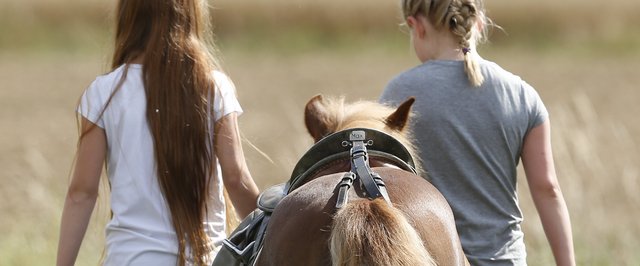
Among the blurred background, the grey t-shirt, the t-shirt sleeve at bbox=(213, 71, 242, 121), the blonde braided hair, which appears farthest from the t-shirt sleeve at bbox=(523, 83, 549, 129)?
the t-shirt sleeve at bbox=(213, 71, 242, 121)

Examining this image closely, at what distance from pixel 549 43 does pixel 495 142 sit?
94.3ft

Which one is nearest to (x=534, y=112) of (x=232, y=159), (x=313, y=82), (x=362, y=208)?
(x=232, y=159)

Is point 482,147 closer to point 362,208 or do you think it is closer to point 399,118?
point 399,118

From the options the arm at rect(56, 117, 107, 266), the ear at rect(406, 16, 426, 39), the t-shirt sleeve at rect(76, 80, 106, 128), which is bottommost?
the arm at rect(56, 117, 107, 266)

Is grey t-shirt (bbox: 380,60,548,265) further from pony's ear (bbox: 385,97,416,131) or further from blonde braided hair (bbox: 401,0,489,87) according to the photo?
pony's ear (bbox: 385,97,416,131)

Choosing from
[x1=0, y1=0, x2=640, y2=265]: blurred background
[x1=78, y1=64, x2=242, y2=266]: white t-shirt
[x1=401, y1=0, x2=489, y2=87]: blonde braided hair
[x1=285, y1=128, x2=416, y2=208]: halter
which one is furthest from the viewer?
[x1=0, y1=0, x2=640, y2=265]: blurred background

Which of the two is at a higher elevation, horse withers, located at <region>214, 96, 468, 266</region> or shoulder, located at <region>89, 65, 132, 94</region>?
shoulder, located at <region>89, 65, 132, 94</region>

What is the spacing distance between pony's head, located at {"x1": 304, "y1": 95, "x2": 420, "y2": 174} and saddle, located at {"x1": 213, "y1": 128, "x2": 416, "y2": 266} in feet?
0.39

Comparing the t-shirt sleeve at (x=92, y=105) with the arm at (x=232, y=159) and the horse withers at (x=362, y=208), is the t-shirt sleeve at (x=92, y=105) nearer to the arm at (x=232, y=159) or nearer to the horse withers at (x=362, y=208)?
the arm at (x=232, y=159)

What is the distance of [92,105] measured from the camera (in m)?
3.83

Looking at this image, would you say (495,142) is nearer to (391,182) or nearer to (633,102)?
(391,182)

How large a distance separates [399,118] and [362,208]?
81 centimetres

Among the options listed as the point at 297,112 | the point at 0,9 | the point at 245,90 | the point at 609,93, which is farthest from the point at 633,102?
the point at 0,9

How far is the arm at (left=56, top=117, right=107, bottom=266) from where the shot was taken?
12.6 feet
